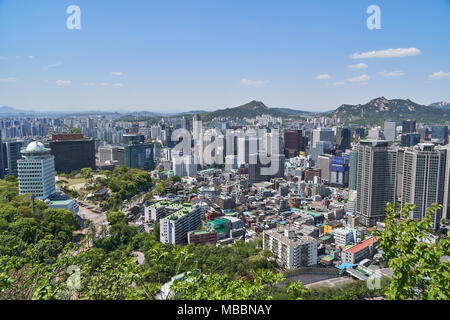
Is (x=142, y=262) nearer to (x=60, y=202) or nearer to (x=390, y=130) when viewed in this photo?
(x=60, y=202)

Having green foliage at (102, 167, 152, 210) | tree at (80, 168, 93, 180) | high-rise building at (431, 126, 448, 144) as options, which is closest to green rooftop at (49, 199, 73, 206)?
green foliage at (102, 167, 152, 210)

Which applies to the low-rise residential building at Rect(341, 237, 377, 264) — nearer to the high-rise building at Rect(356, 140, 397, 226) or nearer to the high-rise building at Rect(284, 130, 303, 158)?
the high-rise building at Rect(356, 140, 397, 226)

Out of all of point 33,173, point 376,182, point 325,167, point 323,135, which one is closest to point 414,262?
point 376,182

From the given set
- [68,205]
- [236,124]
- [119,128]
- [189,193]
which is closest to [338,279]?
[68,205]
